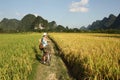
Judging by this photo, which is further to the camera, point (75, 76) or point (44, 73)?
point (44, 73)

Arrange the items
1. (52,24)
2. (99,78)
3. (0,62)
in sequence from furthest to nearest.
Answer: (52,24)
(0,62)
(99,78)

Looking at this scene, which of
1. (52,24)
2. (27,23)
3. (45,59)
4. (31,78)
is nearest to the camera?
(31,78)

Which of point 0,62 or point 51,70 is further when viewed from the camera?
point 51,70

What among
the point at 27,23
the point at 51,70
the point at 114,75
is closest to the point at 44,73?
the point at 51,70

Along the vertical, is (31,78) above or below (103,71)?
below

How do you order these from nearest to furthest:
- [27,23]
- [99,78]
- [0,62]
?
1. [99,78]
2. [0,62]
3. [27,23]

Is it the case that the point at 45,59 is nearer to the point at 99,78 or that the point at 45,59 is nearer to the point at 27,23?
the point at 99,78

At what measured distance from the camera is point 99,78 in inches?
255

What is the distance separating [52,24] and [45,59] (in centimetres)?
14992

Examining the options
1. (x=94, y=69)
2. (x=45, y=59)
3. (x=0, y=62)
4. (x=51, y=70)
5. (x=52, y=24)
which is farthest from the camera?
(x=52, y=24)

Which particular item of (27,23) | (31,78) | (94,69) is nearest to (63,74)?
(31,78)

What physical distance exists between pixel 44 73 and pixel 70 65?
1.51 metres

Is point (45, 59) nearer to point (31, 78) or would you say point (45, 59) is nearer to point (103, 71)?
point (31, 78)

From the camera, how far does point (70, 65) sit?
10680mm
